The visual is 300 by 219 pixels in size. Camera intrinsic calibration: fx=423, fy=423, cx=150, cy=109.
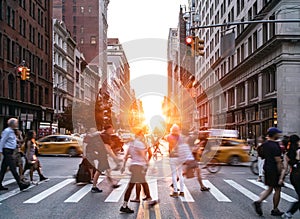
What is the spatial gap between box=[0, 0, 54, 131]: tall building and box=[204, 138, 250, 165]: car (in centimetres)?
2055

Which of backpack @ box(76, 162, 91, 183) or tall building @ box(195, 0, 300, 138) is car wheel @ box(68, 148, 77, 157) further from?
backpack @ box(76, 162, 91, 183)

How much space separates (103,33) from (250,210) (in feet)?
408

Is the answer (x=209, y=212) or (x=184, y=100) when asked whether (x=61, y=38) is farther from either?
(x=209, y=212)

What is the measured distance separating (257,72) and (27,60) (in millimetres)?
26991

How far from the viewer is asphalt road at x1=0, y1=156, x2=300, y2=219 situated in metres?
9.41

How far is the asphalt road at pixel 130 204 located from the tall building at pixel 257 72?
228 inches

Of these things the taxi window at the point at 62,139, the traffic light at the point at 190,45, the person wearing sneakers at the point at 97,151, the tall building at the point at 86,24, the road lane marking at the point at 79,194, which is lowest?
the road lane marking at the point at 79,194

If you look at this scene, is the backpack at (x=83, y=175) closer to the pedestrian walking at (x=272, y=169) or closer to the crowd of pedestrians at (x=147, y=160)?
the crowd of pedestrians at (x=147, y=160)

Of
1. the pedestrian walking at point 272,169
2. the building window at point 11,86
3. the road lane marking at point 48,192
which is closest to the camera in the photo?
the pedestrian walking at point 272,169

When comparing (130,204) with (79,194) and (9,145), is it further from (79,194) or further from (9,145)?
(9,145)

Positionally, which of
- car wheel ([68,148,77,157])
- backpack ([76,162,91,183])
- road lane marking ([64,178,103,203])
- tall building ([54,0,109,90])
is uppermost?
tall building ([54,0,109,90])

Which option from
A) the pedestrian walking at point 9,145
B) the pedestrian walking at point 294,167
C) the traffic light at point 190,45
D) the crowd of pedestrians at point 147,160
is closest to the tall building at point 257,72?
the traffic light at point 190,45

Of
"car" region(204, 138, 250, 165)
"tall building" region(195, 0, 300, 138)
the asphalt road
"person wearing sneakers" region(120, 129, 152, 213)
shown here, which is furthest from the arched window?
"person wearing sneakers" region(120, 129, 152, 213)

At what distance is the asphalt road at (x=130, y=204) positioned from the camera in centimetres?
941
